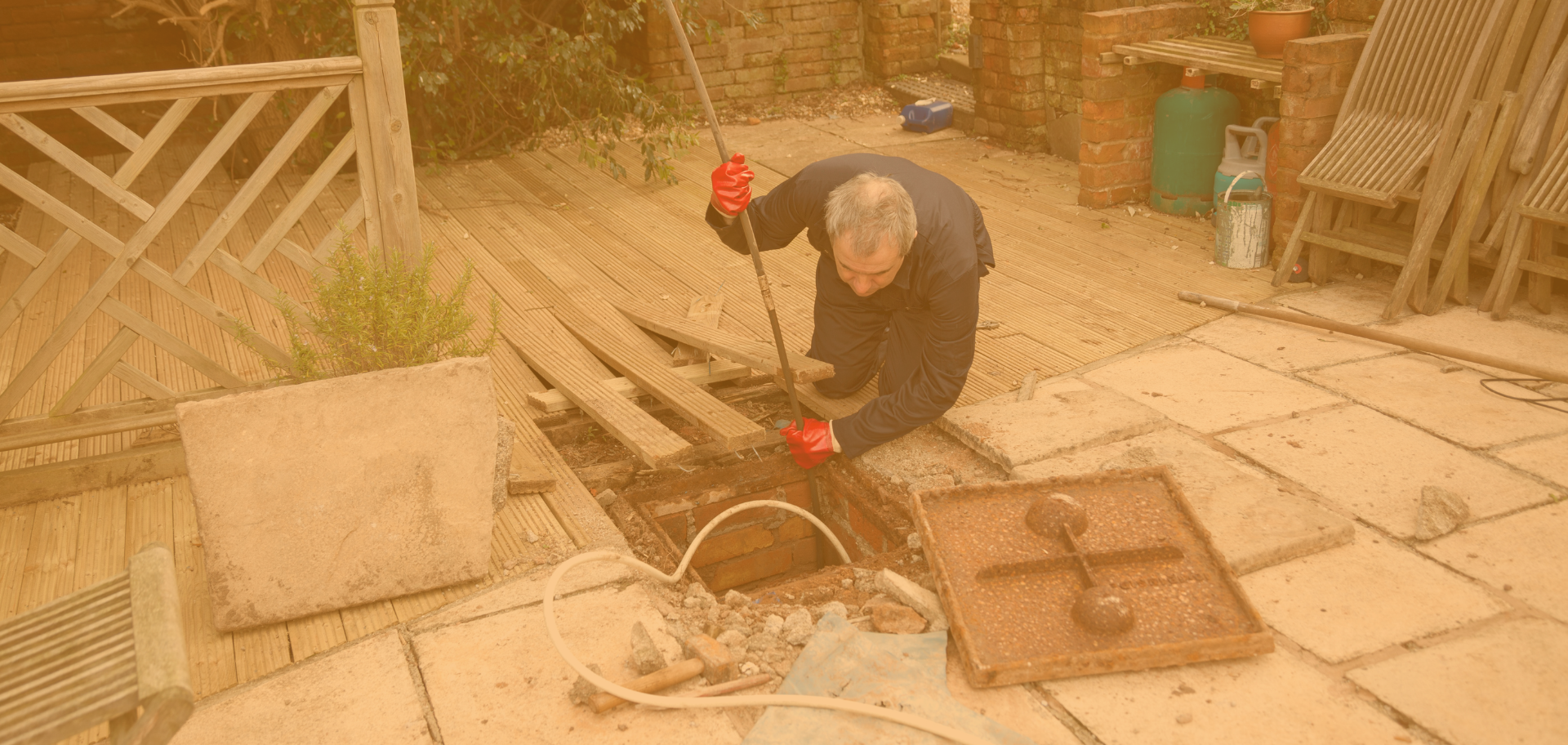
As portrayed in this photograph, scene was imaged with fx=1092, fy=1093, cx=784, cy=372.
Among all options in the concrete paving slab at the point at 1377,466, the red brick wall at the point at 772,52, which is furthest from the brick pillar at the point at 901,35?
the concrete paving slab at the point at 1377,466

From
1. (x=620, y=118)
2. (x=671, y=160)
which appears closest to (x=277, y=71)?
(x=620, y=118)

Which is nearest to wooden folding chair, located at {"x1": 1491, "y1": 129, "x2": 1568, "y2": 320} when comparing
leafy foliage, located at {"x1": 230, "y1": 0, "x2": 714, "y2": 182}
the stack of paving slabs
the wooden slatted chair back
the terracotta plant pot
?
the stack of paving slabs

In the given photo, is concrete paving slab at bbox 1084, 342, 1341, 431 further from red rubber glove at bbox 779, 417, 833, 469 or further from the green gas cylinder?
the green gas cylinder

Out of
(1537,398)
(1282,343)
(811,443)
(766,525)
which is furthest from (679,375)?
(1537,398)

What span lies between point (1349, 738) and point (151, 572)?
2.38 metres

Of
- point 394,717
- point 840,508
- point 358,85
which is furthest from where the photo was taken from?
point 840,508

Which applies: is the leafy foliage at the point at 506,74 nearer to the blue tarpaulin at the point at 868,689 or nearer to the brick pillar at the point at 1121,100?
the brick pillar at the point at 1121,100

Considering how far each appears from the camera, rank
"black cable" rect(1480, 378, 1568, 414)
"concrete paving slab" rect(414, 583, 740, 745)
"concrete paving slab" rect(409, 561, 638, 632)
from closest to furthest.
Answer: "concrete paving slab" rect(414, 583, 740, 745)
"concrete paving slab" rect(409, 561, 638, 632)
"black cable" rect(1480, 378, 1568, 414)

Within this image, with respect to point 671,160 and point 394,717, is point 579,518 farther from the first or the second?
point 671,160

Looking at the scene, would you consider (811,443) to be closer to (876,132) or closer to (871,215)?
(871,215)

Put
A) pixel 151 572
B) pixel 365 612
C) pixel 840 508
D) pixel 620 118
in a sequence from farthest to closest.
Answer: pixel 620 118 < pixel 840 508 < pixel 365 612 < pixel 151 572

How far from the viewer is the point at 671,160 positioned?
7.58 metres

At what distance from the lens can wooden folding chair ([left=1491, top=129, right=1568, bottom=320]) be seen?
3965 millimetres

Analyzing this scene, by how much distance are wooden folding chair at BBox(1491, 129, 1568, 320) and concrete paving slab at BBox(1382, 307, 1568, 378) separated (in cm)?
9
